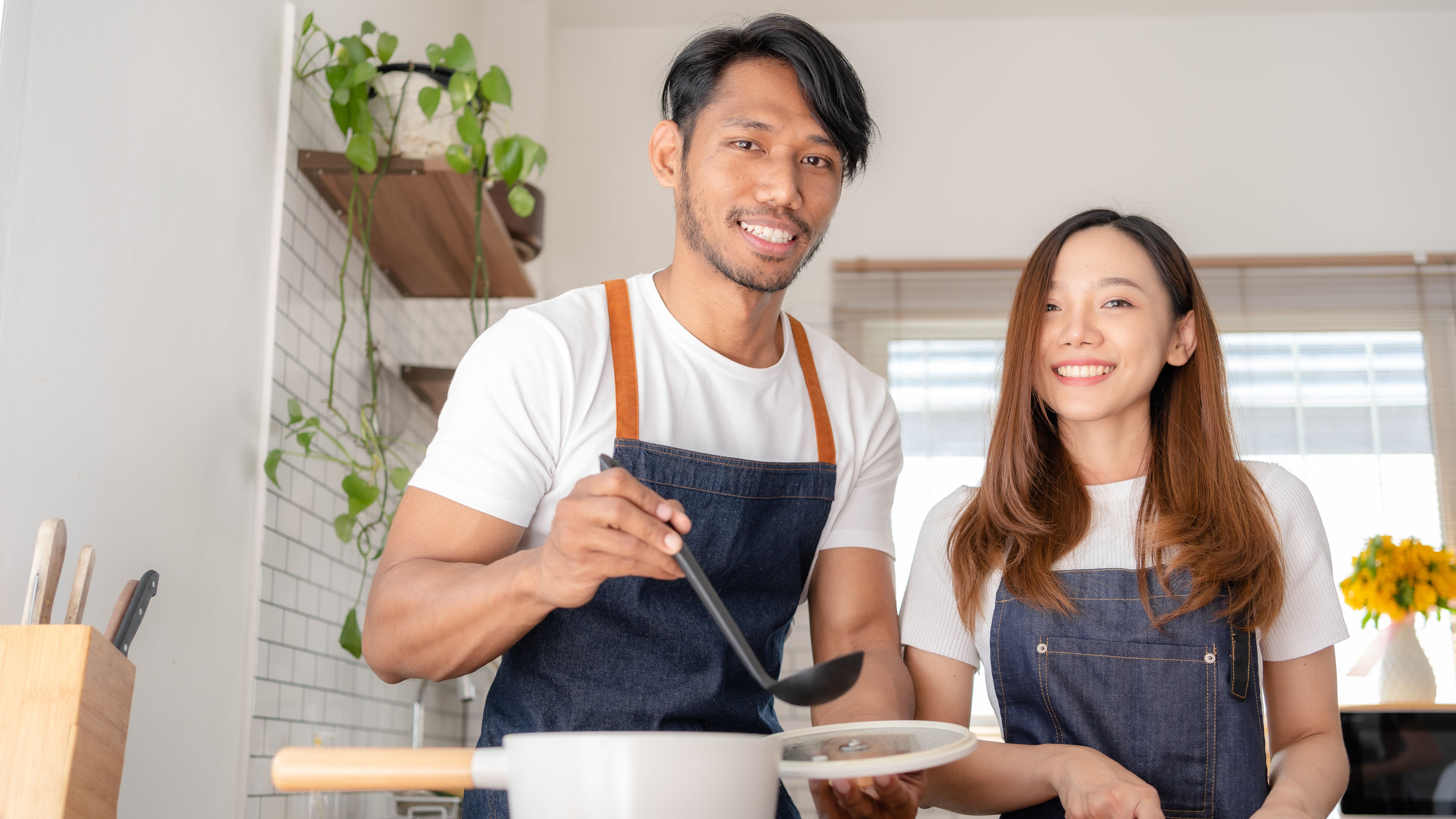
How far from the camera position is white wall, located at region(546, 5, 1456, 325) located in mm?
3672

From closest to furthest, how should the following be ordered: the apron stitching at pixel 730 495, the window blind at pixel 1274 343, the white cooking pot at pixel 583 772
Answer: the white cooking pot at pixel 583 772, the apron stitching at pixel 730 495, the window blind at pixel 1274 343

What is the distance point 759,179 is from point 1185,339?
571 mm

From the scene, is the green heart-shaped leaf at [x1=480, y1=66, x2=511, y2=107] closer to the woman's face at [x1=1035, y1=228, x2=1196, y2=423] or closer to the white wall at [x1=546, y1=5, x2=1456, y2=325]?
the woman's face at [x1=1035, y1=228, x2=1196, y2=423]

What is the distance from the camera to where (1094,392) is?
51.2 inches

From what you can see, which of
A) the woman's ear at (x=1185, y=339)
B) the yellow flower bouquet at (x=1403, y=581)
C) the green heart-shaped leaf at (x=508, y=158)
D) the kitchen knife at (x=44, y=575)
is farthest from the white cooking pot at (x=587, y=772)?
the yellow flower bouquet at (x=1403, y=581)

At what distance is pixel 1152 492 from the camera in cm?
132

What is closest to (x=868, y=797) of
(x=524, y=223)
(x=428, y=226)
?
(x=428, y=226)

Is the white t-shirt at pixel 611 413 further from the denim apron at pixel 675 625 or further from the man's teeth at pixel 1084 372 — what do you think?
the man's teeth at pixel 1084 372

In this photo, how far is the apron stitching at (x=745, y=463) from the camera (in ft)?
3.83

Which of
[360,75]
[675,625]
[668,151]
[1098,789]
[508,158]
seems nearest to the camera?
[1098,789]

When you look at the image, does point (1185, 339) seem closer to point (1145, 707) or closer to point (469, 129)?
point (1145, 707)

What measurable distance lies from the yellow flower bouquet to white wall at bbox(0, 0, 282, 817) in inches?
95.5

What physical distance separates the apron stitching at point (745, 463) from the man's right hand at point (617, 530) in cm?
35

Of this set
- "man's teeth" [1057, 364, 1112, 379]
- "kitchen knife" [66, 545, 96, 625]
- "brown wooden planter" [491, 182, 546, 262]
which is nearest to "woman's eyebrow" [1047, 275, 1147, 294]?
"man's teeth" [1057, 364, 1112, 379]
